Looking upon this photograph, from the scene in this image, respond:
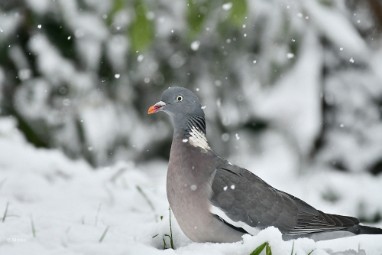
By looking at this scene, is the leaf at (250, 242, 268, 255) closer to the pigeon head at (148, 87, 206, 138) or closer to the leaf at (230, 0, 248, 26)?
the pigeon head at (148, 87, 206, 138)

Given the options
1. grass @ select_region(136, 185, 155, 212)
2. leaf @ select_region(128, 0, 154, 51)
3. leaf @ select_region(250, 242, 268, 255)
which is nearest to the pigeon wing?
leaf @ select_region(250, 242, 268, 255)

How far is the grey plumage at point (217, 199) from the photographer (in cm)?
288

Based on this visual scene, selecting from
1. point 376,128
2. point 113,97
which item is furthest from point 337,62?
point 113,97

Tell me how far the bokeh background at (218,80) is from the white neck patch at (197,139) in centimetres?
211

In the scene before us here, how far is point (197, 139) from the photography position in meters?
3.10

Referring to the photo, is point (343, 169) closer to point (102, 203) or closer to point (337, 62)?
point (337, 62)

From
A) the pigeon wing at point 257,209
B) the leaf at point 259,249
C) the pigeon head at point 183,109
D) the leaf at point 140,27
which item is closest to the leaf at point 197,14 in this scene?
the leaf at point 140,27

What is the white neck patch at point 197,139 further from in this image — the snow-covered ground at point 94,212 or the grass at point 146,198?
the grass at point 146,198

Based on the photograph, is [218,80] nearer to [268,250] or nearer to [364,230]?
[364,230]

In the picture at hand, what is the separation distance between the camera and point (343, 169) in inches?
261

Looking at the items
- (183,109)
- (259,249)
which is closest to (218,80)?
(183,109)

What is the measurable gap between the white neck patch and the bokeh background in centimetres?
211

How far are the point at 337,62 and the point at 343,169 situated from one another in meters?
0.98

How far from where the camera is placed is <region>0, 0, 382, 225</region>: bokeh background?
223 inches
